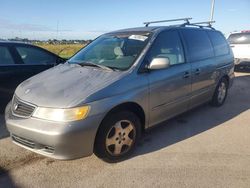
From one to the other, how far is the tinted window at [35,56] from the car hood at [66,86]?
1697 millimetres

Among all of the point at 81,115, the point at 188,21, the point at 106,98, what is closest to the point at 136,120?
the point at 106,98

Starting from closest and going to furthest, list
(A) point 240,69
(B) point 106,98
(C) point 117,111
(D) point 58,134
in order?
(D) point 58,134
(B) point 106,98
(C) point 117,111
(A) point 240,69

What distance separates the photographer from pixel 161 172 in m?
3.40

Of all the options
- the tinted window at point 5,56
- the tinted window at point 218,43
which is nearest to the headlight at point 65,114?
the tinted window at point 5,56

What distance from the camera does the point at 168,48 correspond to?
4457 mm

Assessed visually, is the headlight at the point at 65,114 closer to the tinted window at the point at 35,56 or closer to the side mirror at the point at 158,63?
the side mirror at the point at 158,63

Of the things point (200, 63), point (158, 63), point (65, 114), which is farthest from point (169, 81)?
point (65, 114)

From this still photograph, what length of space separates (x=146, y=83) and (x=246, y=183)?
1.71 meters

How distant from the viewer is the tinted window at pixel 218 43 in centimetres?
581

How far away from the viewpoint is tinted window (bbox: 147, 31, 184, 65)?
416 cm

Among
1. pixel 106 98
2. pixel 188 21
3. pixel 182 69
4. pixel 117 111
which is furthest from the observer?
pixel 188 21

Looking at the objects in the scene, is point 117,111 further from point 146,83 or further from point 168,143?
point 168,143

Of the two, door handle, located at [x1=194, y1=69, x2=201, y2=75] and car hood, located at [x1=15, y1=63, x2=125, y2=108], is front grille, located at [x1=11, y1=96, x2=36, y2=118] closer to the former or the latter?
car hood, located at [x1=15, y1=63, x2=125, y2=108]

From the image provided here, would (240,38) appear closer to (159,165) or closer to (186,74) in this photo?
(186,74)
